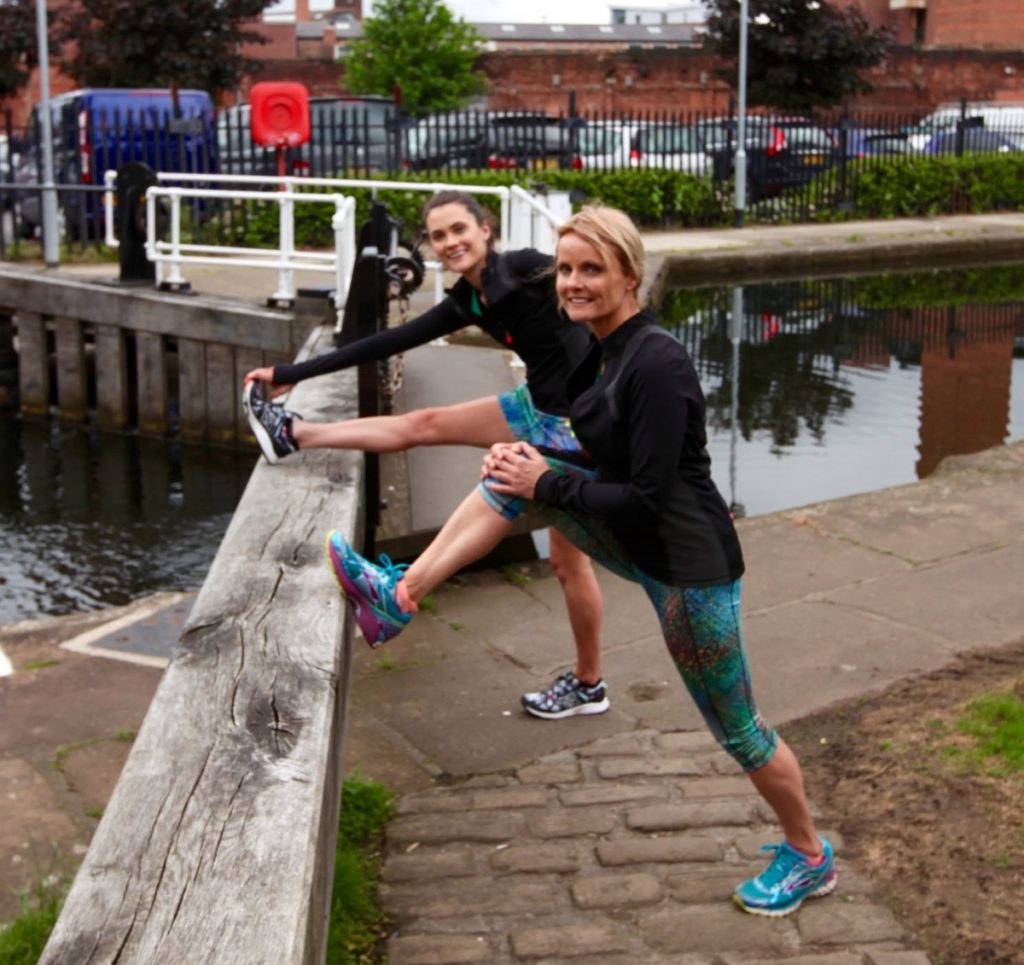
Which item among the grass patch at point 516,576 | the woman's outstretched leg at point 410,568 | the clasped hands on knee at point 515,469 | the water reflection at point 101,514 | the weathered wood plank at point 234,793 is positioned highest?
the clasped hands on knee at point 515,469

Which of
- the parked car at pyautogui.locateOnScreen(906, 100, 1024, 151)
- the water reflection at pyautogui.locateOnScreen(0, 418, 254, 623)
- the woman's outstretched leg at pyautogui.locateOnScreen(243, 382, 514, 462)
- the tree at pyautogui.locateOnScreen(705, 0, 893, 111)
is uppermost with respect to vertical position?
the tree at pyautogui.locateOnScreen(705, 0, 893, 111)

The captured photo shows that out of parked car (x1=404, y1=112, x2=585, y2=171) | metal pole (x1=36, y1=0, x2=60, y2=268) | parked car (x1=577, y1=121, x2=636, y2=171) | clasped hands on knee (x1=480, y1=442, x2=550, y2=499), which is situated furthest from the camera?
parked car (x1=577, y1=121, x2=636, y2=171)

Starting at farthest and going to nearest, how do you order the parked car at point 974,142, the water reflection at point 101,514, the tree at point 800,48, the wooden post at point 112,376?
the tree at point 800,48 < the parked car at point 974,142 < the wooden post at point 112,376 < the water reflection at point 101,514

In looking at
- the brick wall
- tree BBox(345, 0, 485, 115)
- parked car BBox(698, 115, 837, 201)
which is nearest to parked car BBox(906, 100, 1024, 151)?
parked car BBox(698, 115, 837, 201)

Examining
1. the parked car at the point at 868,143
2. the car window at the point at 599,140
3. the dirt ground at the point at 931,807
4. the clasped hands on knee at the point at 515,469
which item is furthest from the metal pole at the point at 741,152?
the clasped hands on knee at the point at 515,469

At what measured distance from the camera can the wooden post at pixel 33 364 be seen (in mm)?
14188

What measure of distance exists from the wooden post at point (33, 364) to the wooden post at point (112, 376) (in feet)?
2.63

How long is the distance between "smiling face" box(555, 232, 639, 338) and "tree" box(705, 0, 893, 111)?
26530 millimetres

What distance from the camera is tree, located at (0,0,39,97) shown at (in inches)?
1132

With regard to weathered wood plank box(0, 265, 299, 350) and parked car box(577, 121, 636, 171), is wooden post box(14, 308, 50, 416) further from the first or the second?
parked car box(577, 121, 636, 171)

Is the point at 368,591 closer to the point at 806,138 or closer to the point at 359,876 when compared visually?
the point at 359,876

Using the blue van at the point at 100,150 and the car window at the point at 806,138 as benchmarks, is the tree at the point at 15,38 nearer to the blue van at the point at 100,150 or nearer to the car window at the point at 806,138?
the blue van at the point at 100,150

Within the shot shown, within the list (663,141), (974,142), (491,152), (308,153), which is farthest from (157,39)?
(974,142)

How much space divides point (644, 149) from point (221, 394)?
1363 cm
